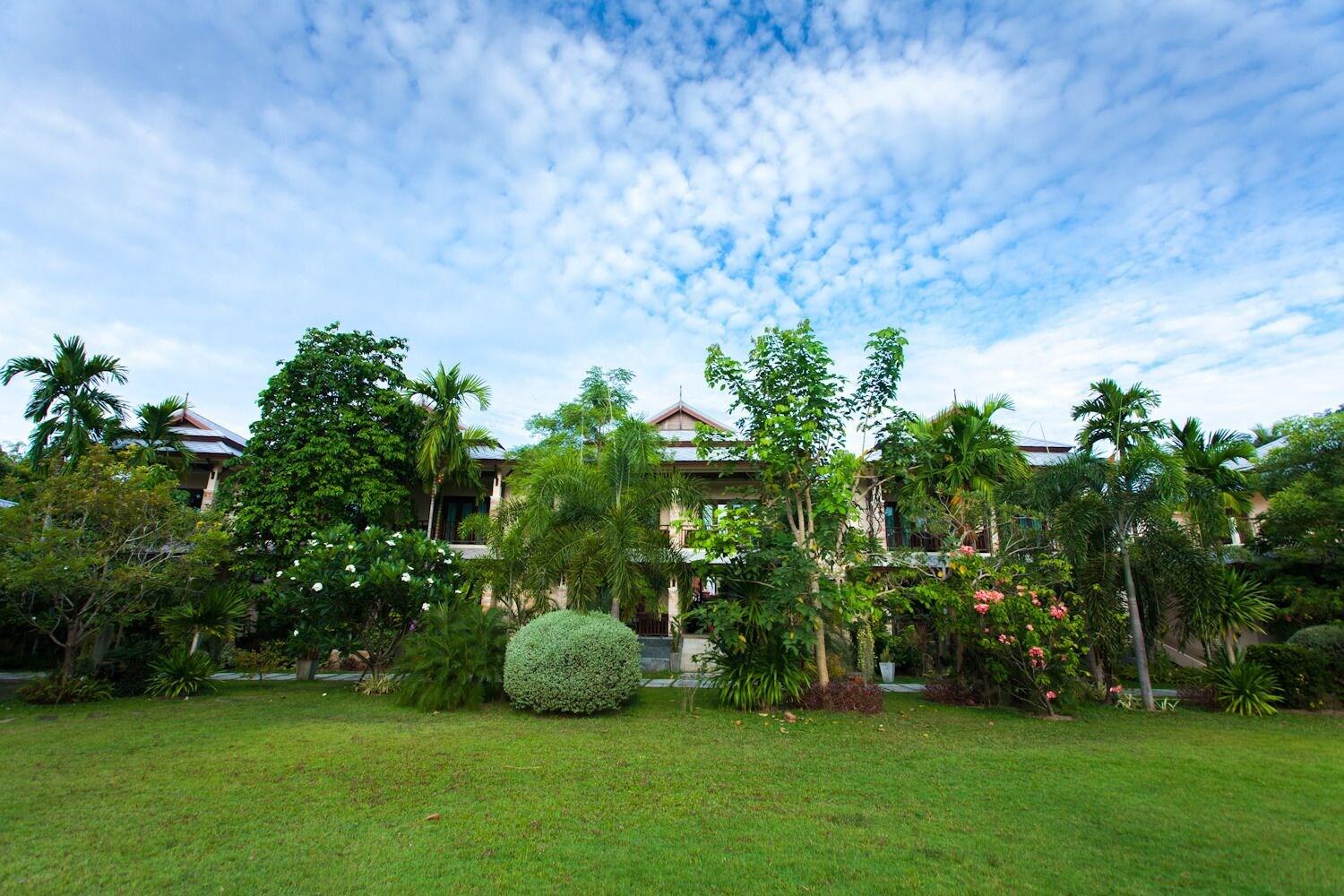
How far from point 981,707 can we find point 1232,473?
1061 centimetres

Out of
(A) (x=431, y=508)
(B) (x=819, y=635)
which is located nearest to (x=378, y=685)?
(A) (x=431, y=508)

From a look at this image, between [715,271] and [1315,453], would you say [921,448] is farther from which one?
[1315,453]

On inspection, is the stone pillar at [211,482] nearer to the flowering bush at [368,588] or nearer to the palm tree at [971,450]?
the flowering bush at [368,588]

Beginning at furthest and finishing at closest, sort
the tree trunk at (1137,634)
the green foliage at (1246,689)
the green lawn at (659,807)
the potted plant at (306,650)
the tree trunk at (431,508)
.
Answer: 1. the tree trunk at (431,508)
2. the potted plant at (306,650)
3. the tree trunk at (1137,634)
4. the green foliage at (1246,689)
5. the green lawn at (659,807)

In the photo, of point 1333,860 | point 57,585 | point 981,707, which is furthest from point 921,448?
point 57,585

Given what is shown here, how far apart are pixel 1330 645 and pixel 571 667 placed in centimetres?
1383

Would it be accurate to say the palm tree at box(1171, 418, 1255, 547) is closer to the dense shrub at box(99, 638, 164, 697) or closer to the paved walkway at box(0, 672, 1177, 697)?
the paved walkway at box(0, 672, 1177, 697)

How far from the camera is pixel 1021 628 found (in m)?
10.5

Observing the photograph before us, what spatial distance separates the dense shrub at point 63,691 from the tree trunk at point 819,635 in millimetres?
12420

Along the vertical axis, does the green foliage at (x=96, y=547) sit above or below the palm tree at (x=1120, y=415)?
below

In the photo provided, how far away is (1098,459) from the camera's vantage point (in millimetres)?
11742

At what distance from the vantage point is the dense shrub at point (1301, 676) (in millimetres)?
11562

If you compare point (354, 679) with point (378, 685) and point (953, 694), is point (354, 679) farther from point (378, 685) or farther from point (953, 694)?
point (953, 694)

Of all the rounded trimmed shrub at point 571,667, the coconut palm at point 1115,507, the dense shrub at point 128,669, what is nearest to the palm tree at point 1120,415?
the coconut palm at point 1115,507
